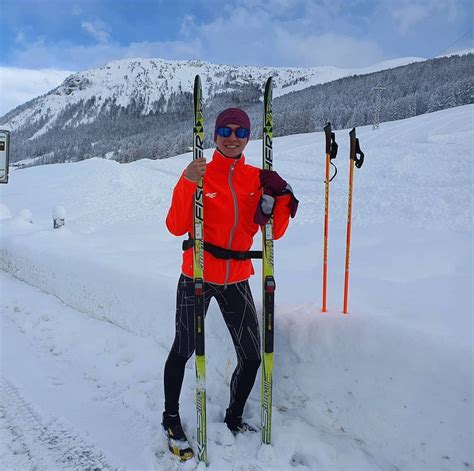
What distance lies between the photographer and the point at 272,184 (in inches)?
109

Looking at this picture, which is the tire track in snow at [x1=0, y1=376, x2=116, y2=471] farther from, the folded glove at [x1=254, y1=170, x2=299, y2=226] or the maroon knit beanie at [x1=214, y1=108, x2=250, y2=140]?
the maroon knit beanie at [x1=214, y1=108, x2=250, y2=140]

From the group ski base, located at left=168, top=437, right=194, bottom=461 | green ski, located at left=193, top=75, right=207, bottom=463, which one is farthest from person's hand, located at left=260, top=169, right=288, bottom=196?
ski base, located at left=168, top=437, right=194, bottom=461

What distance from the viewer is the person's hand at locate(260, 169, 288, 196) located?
2.77 m

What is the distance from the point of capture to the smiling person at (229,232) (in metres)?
2.78

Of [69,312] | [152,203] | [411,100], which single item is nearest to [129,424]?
[69,312]

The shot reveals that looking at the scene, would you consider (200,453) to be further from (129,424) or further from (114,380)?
(114,380)

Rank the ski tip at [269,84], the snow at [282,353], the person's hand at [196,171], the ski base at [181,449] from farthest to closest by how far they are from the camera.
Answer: the ski tip at [269,84] → the ski base at [181,449] → the snow at [282,353] → the person's hand at [196,171]

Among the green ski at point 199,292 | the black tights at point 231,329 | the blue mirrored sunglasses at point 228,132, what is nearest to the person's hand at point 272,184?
the blue mirrored sunglasses at point 228,132

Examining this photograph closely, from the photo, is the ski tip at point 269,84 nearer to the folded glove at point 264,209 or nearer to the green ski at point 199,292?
the green ski at point 199,292

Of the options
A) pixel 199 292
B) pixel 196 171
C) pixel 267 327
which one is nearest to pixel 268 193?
pixel 196 171

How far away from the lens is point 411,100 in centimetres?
5747

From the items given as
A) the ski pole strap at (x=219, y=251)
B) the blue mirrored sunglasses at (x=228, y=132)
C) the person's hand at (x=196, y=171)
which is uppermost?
the blue mirrored sunglasses at (x=228, y=132)

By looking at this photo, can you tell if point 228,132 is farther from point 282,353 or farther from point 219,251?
point 282,353

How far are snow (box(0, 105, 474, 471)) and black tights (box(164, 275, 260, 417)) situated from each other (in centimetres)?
42
